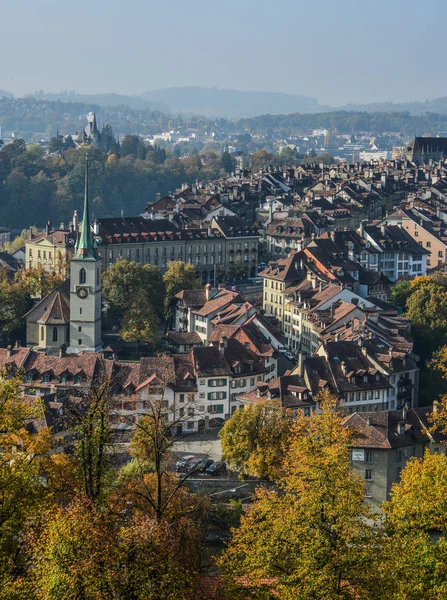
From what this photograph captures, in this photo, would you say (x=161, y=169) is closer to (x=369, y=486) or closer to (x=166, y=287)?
(x=166, y=287)

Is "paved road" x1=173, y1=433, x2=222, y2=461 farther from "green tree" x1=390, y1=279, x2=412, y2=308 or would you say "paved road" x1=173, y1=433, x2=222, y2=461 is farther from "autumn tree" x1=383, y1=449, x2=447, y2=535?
"green tree" x1=390, y1=279, x2=412, y2=308

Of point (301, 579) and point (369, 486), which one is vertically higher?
point (301, 579)

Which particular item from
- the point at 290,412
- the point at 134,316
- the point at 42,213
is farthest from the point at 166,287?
the point at 42,213

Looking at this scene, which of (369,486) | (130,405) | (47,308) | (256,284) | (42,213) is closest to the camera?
(369,486)

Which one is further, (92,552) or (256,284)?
(256,284)

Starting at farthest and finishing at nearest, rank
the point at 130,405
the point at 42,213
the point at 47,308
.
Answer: the point at 42,213 < the point at 47,308 < the point at 130,405

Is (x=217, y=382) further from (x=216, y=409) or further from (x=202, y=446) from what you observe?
(x=202, y=446)

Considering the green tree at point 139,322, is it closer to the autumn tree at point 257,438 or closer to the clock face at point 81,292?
the clock face at point 81,292
